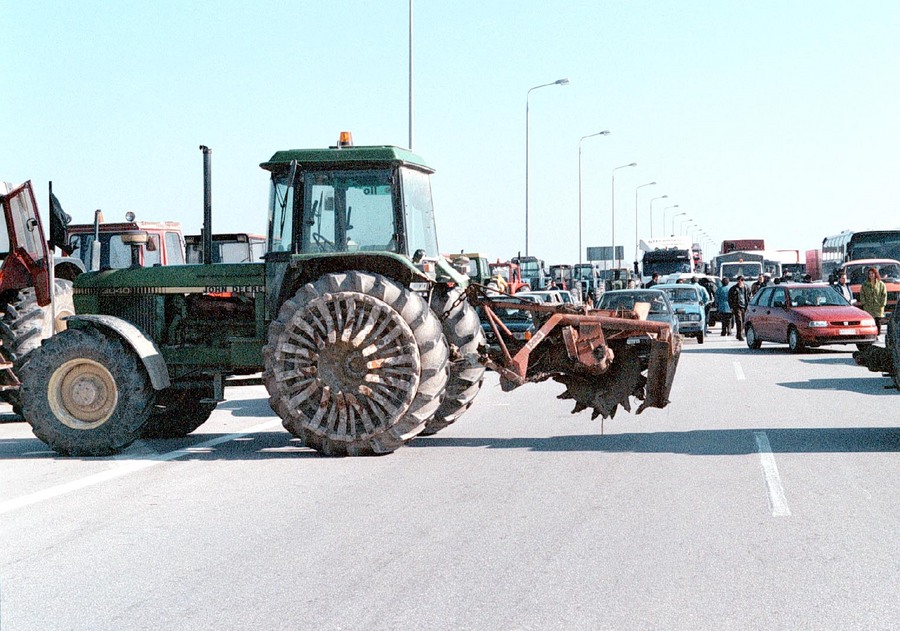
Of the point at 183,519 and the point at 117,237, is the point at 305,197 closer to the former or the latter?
the point at 183,519

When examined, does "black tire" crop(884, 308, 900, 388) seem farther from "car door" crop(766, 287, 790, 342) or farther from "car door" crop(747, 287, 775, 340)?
"car door" crop(747, 287, 775, 340)

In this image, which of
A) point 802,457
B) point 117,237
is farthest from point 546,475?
point 117,237

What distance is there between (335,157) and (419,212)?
3.20ft

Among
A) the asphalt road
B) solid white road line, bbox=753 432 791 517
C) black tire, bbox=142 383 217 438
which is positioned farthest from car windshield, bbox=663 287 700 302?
black tire, bbox=142 383 217 438

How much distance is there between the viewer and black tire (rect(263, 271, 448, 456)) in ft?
34.3

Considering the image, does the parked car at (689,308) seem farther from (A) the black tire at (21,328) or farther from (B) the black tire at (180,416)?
(B) the black tire at (180,416)

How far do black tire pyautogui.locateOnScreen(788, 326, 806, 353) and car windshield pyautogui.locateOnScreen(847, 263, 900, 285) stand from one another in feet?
35.8

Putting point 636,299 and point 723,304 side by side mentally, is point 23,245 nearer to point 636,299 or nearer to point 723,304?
point 636,299

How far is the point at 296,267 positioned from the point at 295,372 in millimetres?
1029

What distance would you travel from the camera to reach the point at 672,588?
5.94 meters

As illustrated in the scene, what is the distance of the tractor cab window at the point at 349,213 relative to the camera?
11.0 m

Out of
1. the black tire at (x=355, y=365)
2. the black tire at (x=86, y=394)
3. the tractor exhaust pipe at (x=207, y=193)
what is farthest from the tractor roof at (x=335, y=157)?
the black tire at (x=86, y=394)

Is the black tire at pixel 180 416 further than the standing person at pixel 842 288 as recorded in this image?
No

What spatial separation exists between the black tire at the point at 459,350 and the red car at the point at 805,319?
16.2m
